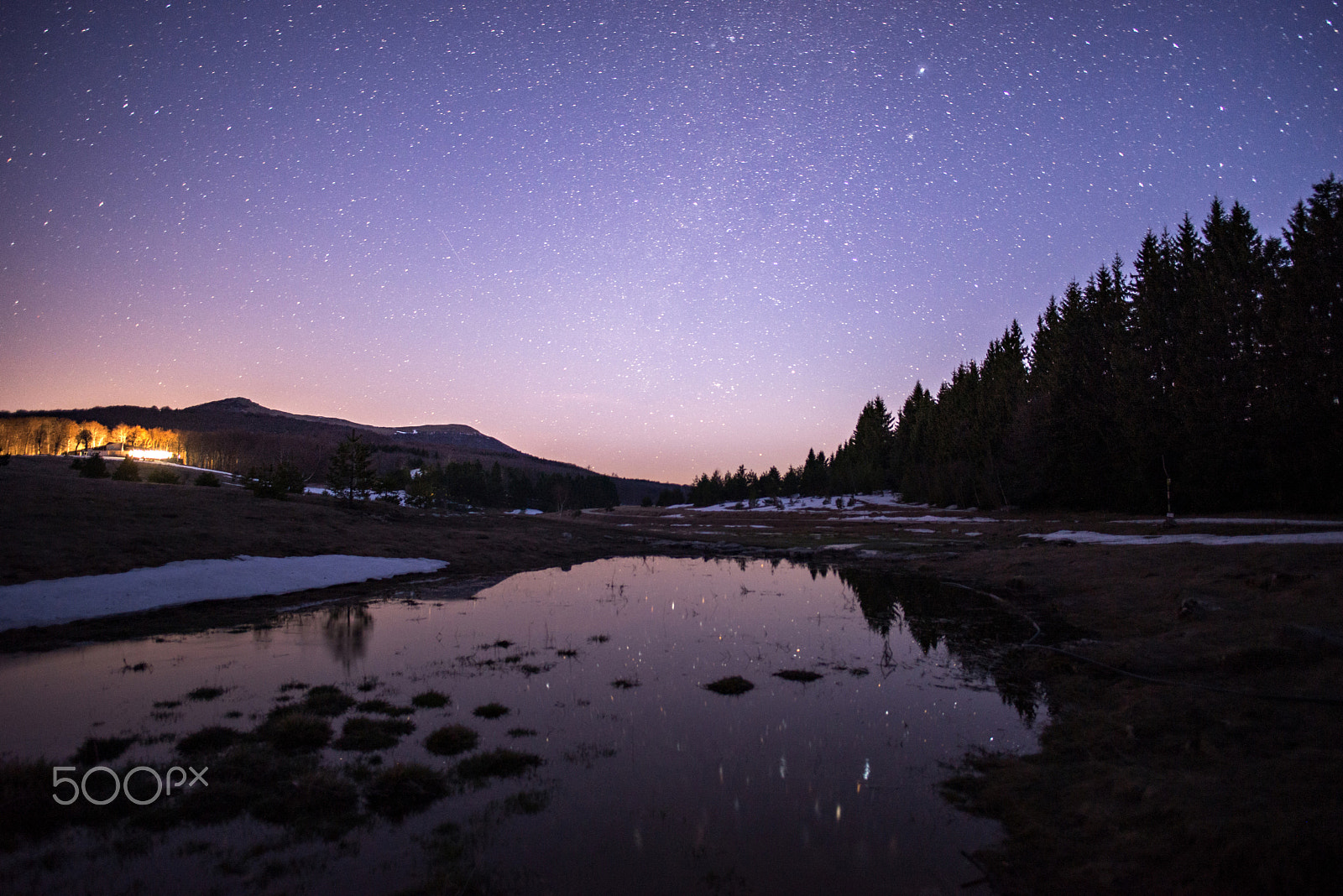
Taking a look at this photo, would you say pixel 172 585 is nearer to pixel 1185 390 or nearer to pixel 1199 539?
pixel 1199 539

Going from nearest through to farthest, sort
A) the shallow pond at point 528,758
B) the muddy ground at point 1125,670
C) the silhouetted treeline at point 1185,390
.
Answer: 1. the muddy ground at point 1125,670
2. the shallow pond at point 528,758
3. the silhouetted treeline at point 1185,390

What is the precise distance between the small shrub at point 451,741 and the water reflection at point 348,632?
516cm

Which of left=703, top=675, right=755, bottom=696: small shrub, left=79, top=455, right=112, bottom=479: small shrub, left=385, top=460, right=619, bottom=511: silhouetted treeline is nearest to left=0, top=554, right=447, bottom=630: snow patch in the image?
left=703, top=675, right=755, bottom=696: small shrub

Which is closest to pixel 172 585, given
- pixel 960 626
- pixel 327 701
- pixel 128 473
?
pixel 327 701

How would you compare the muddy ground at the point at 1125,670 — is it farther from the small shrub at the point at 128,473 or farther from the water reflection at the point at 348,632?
the small shrub at the point at 128,473

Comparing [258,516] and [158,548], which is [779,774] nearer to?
[158,548]

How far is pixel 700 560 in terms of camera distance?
131 ft

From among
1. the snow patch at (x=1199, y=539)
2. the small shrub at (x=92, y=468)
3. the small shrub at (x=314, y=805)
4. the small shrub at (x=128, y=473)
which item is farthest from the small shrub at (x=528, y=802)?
the small shrub at (x=128, y=473)

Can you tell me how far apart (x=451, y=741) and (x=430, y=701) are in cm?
231

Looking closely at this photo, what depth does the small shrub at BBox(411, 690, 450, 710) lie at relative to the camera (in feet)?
34.2

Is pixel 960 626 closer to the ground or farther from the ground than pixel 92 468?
closer to the ground

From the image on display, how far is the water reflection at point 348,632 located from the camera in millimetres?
13916

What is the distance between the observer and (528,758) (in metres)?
8.20

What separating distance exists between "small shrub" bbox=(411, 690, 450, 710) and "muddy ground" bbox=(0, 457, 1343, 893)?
8.38 m
